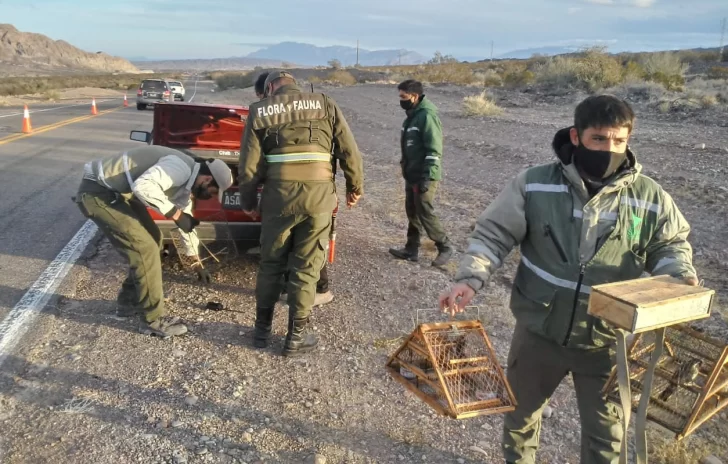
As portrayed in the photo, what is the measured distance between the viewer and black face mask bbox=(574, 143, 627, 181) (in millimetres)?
2422

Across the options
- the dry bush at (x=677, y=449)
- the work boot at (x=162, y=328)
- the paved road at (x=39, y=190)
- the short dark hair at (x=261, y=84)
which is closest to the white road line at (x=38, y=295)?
the paved road at (x=39, y=190)

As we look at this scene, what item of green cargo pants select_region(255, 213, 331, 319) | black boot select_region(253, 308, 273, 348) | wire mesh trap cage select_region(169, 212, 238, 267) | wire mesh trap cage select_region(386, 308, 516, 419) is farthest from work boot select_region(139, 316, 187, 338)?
wire mesh trap cage select_region(386, 308, 516, 419)

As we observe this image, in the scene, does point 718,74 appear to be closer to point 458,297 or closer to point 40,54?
point 458,297

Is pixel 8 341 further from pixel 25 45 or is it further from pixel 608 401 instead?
pixel 25 45

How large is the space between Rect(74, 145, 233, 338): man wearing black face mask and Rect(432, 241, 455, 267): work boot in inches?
106

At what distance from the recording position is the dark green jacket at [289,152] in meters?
4.06

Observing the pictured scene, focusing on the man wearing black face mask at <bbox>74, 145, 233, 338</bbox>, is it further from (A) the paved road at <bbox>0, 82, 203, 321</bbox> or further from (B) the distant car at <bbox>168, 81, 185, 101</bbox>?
(B) the distant car at <bbox>168, 81, 185, 101</bbox>

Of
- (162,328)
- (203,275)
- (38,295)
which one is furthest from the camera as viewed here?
(203,275)

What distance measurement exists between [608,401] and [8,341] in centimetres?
399

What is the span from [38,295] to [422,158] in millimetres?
3827

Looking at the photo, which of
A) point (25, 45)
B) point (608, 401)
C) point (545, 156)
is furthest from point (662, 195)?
point (25, 45)

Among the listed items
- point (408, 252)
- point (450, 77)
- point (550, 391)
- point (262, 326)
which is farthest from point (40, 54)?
point (550, 391)

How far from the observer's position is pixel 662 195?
250cm

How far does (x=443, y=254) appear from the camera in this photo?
252 inches
